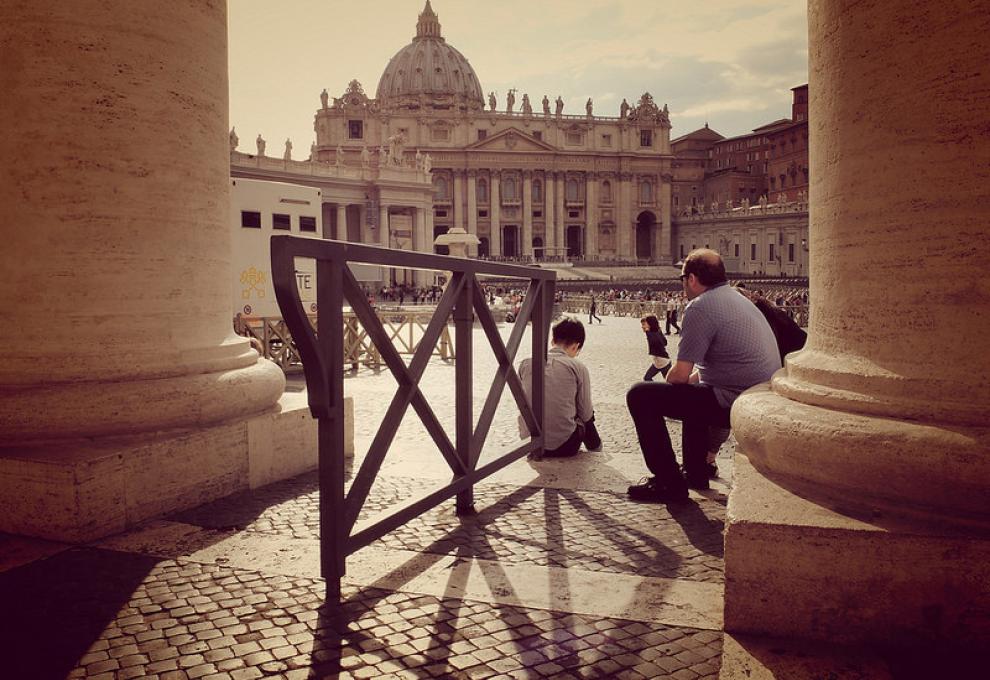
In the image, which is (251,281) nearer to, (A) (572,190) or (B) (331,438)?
(B) (331,438)

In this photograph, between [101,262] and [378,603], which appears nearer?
[378,603]

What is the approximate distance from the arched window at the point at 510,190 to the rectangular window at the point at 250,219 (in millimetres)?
77560

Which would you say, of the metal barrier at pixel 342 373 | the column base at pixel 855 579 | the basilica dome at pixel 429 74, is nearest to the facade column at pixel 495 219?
the basilica dome at pixel 429 74

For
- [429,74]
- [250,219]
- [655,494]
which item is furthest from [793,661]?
[429,74]

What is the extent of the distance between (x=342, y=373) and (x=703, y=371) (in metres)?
2.34

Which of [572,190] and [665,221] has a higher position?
[572,190]

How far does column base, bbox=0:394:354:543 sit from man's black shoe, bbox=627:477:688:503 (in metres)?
2.04

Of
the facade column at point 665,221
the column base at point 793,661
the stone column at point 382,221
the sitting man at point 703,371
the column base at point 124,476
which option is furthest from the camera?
the facade column at point 665,221

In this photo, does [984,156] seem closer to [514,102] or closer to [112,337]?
[112,337]

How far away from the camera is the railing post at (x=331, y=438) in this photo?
303cm

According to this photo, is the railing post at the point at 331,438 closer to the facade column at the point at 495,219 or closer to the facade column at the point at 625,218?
the facade column at the point at 495,219

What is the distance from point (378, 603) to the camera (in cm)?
307

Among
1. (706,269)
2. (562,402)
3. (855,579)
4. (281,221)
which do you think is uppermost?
(281,221)

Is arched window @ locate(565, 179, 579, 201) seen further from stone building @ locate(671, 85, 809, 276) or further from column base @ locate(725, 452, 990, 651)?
column base @ locate(725, 452, 990, 651)
